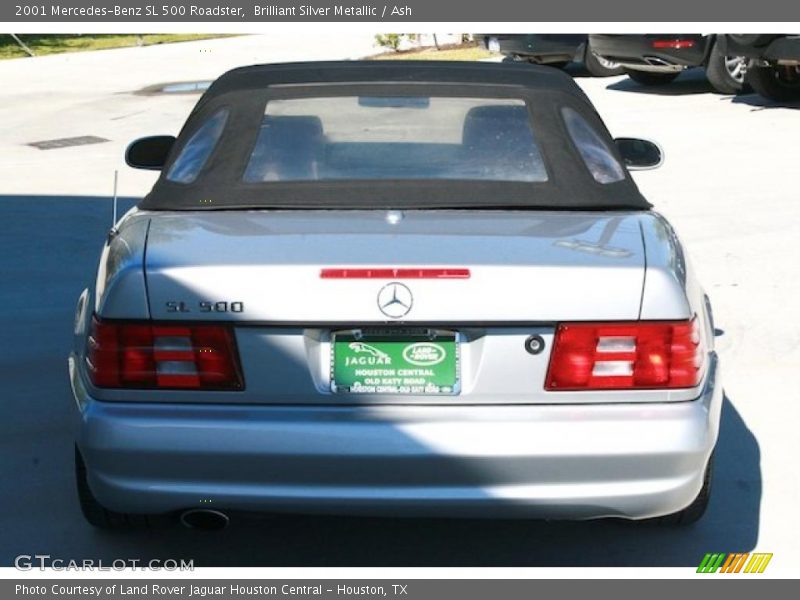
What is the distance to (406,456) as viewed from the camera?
404cm

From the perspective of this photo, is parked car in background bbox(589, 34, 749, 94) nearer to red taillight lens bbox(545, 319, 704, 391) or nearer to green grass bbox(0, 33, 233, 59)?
red taillight lens bbox(545, 319, 704, 391)

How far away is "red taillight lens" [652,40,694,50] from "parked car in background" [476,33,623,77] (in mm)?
2961

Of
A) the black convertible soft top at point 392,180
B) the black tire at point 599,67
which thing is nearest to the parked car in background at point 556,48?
the black tire at point 599,67

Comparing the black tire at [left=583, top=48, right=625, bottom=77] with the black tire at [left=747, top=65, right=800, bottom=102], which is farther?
A: the black tire at [left=583, top=48, right=625, bottom=77]

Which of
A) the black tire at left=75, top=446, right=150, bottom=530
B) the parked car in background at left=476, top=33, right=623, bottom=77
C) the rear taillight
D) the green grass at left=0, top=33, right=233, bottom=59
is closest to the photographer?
the rear taillight

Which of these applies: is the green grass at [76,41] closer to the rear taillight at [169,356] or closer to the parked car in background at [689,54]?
the parked car in background at [689,54]

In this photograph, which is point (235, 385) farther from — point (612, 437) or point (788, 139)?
point (788, 139)

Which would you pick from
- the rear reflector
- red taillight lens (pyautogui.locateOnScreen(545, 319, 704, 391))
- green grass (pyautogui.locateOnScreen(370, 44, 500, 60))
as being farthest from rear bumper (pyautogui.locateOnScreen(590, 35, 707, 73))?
the rear reflector

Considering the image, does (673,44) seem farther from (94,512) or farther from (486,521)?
(94,512)

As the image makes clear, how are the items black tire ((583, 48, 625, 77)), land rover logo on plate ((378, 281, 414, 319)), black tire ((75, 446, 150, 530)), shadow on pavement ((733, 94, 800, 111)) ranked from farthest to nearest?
black tire ((583, 48, 625, 77))
shadow on pavement ((733, 94, 800, 111))
black tire ((75, 446, 150, 530))
land rover logo on plate ((378, 281, 414, 319))

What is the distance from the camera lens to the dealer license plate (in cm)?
407

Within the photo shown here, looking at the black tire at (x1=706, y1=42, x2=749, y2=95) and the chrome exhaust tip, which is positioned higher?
the chrome exhaust tip

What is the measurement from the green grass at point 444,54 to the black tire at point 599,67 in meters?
3.36
